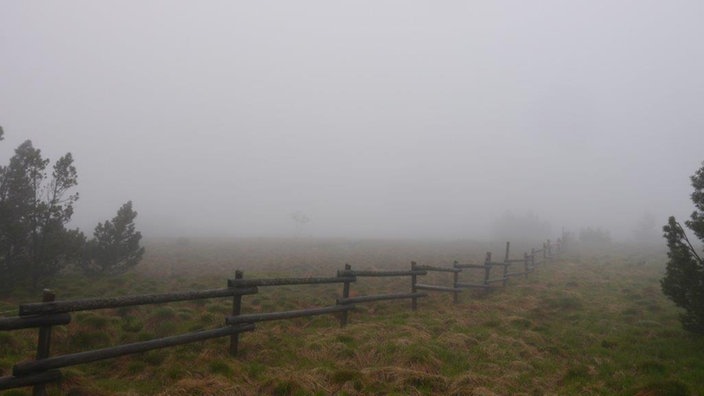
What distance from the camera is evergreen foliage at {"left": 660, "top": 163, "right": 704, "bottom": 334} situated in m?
8.38

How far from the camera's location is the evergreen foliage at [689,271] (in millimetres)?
8383

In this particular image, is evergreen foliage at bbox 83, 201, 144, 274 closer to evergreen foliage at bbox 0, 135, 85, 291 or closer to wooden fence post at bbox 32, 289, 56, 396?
evergreen foliage at bbox 0, 135, 85, 291

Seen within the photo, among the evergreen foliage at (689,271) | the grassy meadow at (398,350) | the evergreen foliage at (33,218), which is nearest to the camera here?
the grassy meadow at (398,350)

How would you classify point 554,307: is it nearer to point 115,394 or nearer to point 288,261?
point 115,394

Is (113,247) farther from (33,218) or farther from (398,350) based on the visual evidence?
(398,350)

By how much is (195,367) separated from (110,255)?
1432 cm

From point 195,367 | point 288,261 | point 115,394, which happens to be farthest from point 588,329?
point 288,261

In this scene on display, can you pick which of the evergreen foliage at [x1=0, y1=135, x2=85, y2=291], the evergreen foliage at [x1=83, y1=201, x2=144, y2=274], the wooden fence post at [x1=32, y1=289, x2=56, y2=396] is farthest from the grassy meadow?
the evergreen foliage at [x1=83, y1=201, x2=144, y2=274]

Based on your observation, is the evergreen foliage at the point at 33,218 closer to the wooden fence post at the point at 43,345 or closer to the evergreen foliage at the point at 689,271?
the wooden fence post at the point at 43,345

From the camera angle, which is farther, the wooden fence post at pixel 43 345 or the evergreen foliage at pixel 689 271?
the evergreen foliage at pixel 689 271

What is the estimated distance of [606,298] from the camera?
14914 millimetres

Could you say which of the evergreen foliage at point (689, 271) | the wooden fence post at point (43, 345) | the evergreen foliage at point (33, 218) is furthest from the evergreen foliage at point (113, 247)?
the evergreen foliage at point (689, 271)

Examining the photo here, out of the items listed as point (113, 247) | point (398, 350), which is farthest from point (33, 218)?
point (398, 350)

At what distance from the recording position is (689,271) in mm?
8523
